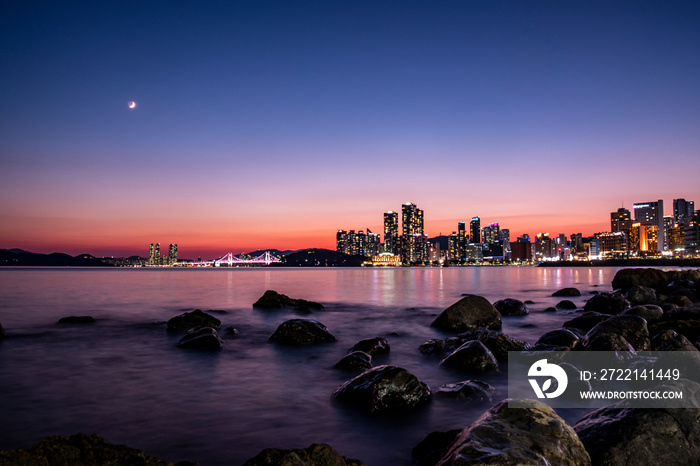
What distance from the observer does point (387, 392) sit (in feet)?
23.6

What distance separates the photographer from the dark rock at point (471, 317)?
51.4 feet

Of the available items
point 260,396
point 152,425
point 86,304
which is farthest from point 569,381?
point 86,304

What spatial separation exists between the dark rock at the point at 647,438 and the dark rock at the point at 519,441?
1.31 feet

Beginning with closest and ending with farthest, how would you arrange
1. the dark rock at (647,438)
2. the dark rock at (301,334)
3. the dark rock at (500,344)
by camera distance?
the dark rock at (647,438) < the dark rock at (500,344) < the dark rock at (301,334)

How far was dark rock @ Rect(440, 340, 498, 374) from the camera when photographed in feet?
32.0

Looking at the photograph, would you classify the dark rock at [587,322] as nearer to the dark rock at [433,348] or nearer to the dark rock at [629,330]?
the dark rock at [629,330]

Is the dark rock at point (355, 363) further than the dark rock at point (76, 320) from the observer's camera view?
No

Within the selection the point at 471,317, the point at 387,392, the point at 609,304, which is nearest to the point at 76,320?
the point at 471,317

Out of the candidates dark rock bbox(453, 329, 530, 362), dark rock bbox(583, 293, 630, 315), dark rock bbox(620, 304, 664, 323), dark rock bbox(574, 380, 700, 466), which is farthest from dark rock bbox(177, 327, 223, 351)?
dark rock bbox(583, 293, 630, 315)

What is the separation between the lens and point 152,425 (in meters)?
6.86

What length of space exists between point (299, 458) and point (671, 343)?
910 cm

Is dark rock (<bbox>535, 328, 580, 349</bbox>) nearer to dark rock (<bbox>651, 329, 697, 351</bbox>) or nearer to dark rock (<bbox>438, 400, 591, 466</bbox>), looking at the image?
dark rock (<bbox>651, 329, 697, 351</bbox>)

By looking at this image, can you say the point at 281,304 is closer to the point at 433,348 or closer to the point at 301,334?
the point at 301,334

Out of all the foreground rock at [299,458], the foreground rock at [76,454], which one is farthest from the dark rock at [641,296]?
the foreground rock at [76,454]
